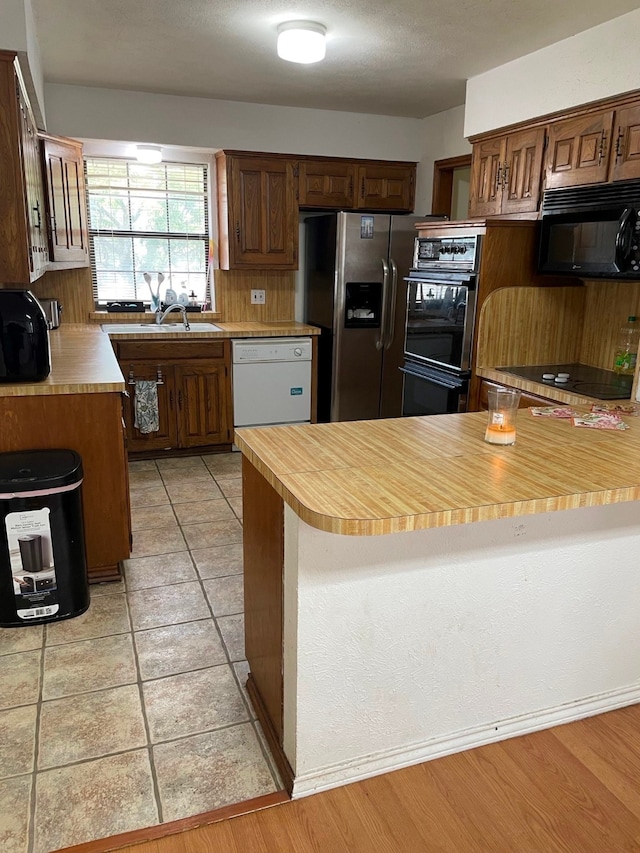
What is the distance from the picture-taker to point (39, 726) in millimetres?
1992

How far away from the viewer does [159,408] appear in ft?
14.9

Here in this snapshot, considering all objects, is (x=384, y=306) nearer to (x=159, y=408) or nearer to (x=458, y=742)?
(x=159, y=408)

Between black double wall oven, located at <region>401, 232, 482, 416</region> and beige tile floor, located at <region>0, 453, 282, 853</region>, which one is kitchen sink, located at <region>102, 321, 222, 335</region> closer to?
black double wall oven, located at <region>401, 232, 482, 416</region>

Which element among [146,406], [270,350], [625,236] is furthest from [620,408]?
[146,406]

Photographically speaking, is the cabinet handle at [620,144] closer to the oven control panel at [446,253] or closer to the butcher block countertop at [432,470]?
the oven control panel at [446,253]

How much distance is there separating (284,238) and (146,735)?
3.73m

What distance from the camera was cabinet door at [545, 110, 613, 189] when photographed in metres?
2.90

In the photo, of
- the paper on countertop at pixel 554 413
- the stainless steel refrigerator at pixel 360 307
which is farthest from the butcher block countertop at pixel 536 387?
the stainless steel refrigerator at pixel 360 307

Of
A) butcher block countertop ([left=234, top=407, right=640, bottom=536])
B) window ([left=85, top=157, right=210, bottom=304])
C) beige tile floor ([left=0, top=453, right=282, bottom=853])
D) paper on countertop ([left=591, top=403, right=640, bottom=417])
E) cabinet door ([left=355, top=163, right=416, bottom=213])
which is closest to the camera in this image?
butcher block countertop ([left=234, top=407, right=640, bottom=536])

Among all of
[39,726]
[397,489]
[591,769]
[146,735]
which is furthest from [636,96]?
[39,726]

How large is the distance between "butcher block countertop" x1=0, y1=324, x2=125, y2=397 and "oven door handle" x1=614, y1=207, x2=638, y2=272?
2.17 metres

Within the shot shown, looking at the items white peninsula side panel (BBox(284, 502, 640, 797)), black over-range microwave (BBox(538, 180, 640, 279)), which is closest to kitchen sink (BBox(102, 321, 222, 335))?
black over-range microwave (BBox(538, 180, 640, 279))

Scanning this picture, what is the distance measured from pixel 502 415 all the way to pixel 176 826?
1.41 meters

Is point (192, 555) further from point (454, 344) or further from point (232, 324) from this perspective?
point (232, 324)
